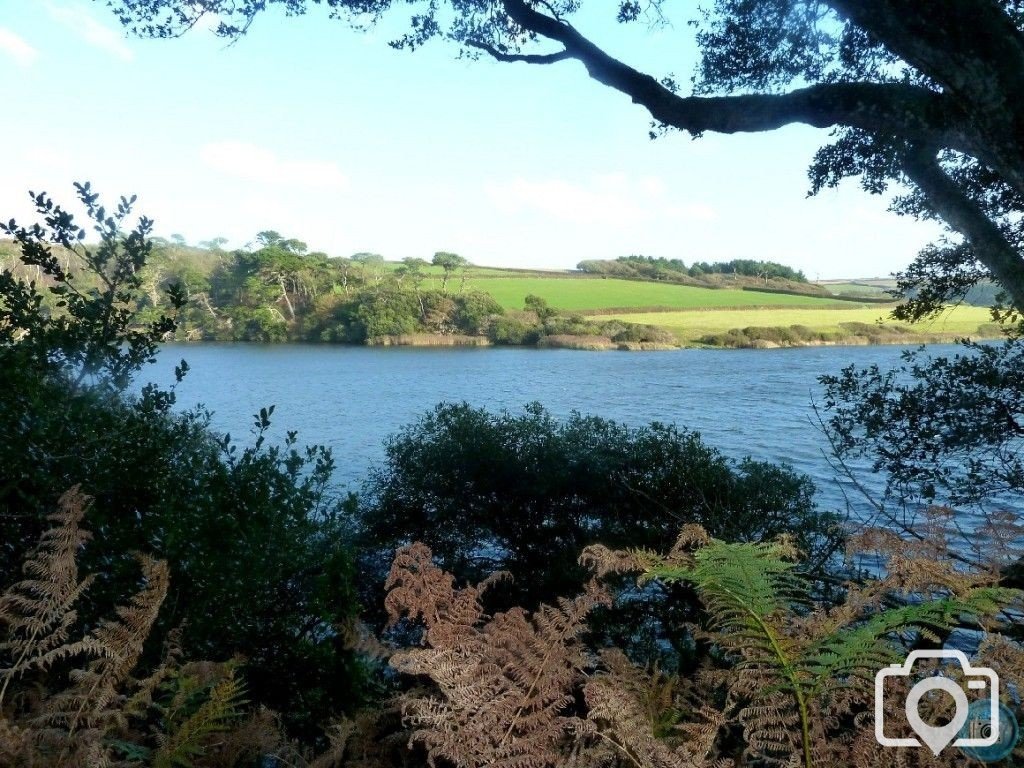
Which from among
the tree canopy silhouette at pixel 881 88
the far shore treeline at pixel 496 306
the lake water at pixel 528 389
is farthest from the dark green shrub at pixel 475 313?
the tree canopy silhouette at pixel 881 88

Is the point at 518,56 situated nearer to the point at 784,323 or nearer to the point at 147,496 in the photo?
the point at 147,496

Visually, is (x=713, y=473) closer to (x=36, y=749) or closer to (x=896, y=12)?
(x=896, y=12)

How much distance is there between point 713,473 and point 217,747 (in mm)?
7810

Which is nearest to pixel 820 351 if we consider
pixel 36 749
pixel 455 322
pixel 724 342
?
pixel 724 342

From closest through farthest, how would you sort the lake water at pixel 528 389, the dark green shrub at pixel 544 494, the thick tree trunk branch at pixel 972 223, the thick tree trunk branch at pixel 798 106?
the thick tree trunk branch at pixel 798 106, the thick tree trunk branch at pixel 972 223, the dark green shrub at pixel 544 494, the lake water at pixel 528 389

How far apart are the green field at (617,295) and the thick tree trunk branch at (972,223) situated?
28.4m

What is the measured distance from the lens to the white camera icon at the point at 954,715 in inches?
55.5

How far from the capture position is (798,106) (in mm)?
4684

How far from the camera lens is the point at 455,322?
31.9 meters

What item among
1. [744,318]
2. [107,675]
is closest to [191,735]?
[107,675]

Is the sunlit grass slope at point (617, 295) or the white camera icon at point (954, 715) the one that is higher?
the sunlit grass slope at point (617, 295)

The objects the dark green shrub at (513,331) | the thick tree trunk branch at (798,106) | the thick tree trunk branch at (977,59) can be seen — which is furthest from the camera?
the dark green shrub at (513,331)

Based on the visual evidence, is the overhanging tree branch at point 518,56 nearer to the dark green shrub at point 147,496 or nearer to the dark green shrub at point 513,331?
the dark green shrub at point 147,496

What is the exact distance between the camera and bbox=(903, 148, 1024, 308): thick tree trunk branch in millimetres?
4402
